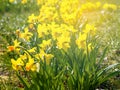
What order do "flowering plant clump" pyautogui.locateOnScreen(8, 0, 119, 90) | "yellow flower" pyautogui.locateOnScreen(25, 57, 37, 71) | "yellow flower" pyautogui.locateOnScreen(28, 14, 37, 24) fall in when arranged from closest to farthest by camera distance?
1. "yellow flower" pyautogui.locateOnScreen(25, 57, 37, 71)
2. "flowering plant clump" pyautogui.locateOnScreen(8, 0, 119, 90)
3. "yellow flower" pyautogui.locateOnScreen(28, 14, 37, 24)

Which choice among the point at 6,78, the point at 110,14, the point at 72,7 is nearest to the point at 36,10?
the point at 110,14

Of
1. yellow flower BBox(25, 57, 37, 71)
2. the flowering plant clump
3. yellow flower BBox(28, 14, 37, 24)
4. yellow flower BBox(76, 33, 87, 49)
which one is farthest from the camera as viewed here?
yellow flower BBox(28, 14, 37, 24)

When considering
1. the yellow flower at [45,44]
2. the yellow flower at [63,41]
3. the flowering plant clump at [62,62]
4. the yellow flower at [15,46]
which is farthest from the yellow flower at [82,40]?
the yellow flower at [15,46]

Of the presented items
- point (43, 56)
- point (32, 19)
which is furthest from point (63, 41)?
point (32, 19)

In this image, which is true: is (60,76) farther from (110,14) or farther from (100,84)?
(110,14)

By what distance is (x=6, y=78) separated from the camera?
459 centimetres

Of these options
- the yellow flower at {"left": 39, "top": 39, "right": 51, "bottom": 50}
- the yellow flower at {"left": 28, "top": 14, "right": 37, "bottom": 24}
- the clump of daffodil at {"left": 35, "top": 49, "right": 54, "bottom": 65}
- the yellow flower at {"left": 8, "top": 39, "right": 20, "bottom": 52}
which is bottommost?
the clump of daffodil at {"left": 35, "top": 49, "right": 54, "bottom": 65}

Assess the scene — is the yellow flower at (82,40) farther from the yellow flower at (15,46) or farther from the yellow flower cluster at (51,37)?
the yellow flower at (15,46)

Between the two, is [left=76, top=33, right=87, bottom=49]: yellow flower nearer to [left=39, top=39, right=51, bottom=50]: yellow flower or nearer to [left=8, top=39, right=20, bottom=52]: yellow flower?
[left=39, top=39, right=51, bottom=50]: yellow flower

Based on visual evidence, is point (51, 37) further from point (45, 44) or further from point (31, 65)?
point (31, 65)

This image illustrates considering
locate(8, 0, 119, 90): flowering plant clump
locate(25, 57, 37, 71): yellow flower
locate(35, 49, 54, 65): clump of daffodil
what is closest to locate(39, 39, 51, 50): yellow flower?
locate(8, 0, 119, 90): flowering plant clump

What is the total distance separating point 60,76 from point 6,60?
4.76 ft

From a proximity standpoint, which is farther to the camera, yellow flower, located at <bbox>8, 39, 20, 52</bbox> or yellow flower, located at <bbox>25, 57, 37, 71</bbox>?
yellow flower, located at <bbox>8, 39, 20, 52</bbox>

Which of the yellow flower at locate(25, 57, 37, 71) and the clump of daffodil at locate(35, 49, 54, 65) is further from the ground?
the clump of daffodil at locate(35, 49, 54, 65)
